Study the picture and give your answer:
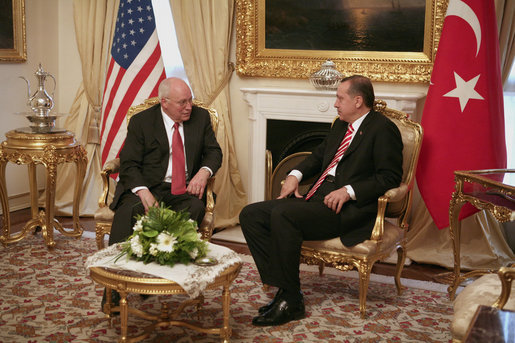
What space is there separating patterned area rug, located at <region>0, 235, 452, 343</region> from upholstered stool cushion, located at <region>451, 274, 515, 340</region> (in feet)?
2.70

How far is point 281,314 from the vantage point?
3844 millimetres

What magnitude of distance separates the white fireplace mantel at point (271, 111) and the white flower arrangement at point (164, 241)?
2458 mm

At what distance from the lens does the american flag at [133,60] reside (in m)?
5.67

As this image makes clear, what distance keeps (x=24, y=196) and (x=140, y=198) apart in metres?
2.82

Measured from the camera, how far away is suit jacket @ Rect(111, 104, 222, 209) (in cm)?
446

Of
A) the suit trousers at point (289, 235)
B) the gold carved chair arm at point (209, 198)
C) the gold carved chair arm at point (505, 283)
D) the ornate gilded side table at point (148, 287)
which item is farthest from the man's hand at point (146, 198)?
the gold carved chair arm at point (505, 283)

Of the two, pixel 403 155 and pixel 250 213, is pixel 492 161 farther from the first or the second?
pixel 250 213

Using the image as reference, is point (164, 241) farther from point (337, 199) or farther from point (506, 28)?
point (506, 28)

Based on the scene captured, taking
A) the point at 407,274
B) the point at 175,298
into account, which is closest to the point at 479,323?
the point at 175,298

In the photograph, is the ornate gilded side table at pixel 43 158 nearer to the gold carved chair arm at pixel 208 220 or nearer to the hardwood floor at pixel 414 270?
the hardwood floor at pixel 414 270

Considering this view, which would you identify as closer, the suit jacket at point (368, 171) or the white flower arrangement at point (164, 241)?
the white flower arrangement at point (164, 241)

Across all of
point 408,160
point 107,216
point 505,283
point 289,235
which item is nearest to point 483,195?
point 408,160

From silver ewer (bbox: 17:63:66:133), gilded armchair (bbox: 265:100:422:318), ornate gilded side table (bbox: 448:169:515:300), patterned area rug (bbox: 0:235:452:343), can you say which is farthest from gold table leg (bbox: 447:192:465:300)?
silver ewer (bbox: 17:63:66:133)

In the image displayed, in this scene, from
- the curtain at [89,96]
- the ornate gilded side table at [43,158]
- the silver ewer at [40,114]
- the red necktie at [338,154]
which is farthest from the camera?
the curtain at [89,96]
